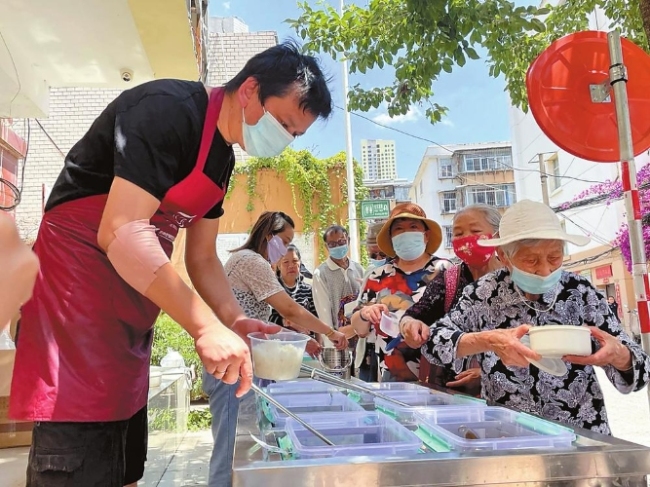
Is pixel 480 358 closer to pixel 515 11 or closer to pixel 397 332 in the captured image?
pixel 397 332

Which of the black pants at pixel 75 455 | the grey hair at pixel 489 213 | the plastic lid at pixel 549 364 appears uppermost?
the grey hair at pixel 489 213

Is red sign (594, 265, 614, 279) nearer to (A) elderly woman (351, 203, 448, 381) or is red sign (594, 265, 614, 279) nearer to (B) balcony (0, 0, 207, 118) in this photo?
(A) elderly woman (351, 203, 448, 381)

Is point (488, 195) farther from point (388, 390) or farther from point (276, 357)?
point (276, 357)

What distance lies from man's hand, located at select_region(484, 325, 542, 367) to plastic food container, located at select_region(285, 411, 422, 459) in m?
0.52

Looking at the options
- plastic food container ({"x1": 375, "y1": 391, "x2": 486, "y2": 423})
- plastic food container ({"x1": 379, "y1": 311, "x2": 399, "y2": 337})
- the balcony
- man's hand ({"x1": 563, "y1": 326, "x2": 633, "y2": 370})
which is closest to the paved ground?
plastic food container ({"x1": 379, "y1": 311, "x2": 399, "y2": 337})

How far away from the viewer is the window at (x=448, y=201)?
3597 cm

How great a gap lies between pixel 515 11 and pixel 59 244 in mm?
3391

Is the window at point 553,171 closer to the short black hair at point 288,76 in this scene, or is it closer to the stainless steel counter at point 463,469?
the short black hair at point 288,76

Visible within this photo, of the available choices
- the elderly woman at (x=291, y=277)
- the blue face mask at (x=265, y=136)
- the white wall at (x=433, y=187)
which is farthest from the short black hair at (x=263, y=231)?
the white wall at (x=433, y=187)

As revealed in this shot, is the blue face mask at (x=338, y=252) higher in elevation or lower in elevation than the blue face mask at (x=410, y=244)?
higher

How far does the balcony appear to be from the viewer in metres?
3.76

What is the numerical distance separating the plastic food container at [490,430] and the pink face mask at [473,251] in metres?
1.31

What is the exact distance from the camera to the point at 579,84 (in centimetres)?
225

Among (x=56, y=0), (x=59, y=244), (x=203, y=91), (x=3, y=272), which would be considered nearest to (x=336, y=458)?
(x=3, y=272)
